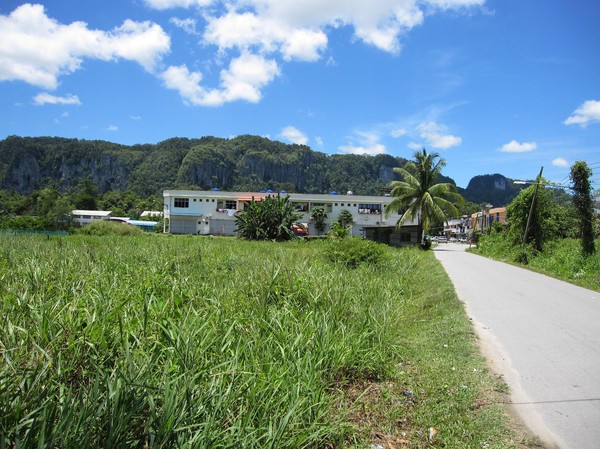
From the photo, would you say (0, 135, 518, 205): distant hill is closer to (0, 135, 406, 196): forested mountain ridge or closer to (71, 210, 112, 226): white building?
(0, 135, 406, 196): forested mountain ridge

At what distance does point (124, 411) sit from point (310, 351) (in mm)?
2198

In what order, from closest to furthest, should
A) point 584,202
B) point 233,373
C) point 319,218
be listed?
point 233,373, point 584,202, point 319,218

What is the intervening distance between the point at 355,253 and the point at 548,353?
9.90 meters

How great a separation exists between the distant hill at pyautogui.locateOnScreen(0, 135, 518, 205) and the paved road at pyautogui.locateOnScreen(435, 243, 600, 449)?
424 ft

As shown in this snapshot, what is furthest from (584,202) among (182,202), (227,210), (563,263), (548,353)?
(182,202)

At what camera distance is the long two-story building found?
54.3 meters

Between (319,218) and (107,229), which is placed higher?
(319,218)

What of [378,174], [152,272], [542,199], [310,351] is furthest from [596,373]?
[378,174]

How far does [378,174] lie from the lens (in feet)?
544

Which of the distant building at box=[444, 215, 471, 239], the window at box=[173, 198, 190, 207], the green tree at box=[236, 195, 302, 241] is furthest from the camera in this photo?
the distant building at box=[444, 215, 471, 239]

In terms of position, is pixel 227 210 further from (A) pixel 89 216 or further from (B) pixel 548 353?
(B) pixel 548 353

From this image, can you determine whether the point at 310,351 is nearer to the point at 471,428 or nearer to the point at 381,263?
the point at 471,428

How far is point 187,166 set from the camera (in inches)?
5423

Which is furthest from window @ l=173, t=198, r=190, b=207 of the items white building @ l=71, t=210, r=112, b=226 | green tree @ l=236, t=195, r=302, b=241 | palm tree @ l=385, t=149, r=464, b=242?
white building @ l=71, t=210, r=112, b=226
